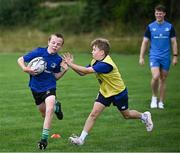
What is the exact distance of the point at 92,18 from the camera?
4812 centimetres

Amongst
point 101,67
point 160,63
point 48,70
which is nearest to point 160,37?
point 160,63

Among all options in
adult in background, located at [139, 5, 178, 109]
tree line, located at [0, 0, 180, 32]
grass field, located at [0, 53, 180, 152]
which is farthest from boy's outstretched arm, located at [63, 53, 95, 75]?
tree line, located at [0, 0, 180, 32]

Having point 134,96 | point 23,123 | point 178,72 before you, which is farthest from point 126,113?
point 178,72

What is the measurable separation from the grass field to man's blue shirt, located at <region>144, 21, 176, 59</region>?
47.1 inches

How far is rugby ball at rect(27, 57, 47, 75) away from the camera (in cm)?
940

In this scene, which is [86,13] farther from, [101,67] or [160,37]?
[101,67]

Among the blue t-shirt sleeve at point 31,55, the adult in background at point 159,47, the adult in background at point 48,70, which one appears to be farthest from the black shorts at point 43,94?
the adult in background at point 159,47

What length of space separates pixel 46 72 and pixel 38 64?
237 millimetres

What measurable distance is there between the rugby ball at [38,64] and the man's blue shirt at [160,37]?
4329 mm

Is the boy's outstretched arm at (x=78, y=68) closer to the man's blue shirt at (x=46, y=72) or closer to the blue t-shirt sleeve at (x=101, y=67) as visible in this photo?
the blue t-shirt sleeve at (x=101, y=67)

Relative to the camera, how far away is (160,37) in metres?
13.3

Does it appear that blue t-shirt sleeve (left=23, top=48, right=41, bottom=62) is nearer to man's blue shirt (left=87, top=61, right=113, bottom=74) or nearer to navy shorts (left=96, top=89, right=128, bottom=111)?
man's blue shirt (left=87, top=61, right=113, bottom=74)

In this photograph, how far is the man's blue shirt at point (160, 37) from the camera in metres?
13.2

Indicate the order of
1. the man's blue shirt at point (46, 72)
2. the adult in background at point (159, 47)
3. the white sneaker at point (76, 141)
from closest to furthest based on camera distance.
Answer: the white sneaker at point (76, 141) < the man's blue shirt at point (46, 72) < the adult in background at point (159, 47)
